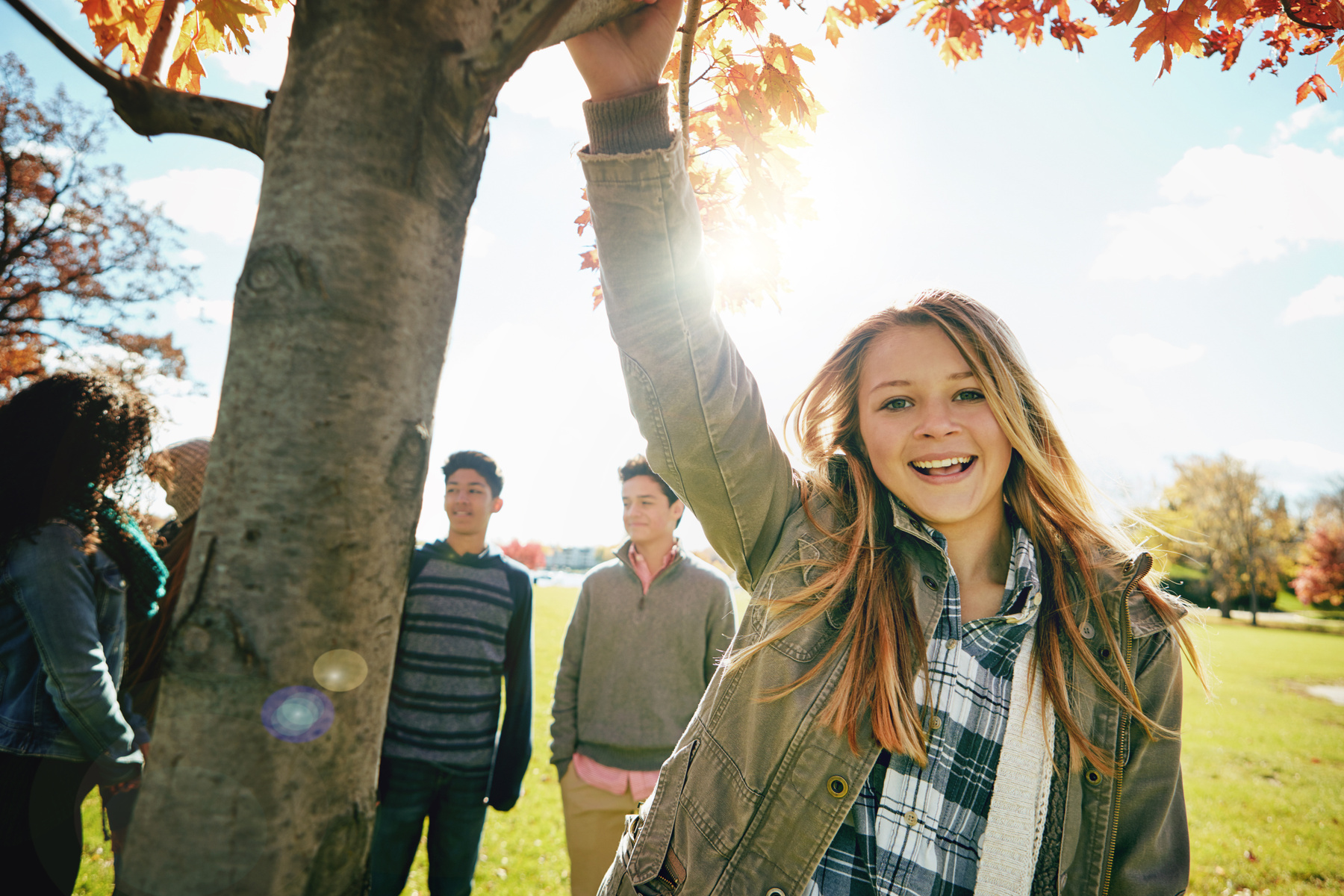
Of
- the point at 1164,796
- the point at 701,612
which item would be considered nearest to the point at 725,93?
the point at 1164,796

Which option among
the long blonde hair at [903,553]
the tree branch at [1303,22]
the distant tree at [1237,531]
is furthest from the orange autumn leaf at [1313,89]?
the distant tree at [1237,531]

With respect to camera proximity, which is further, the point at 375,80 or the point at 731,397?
the point at 731,397

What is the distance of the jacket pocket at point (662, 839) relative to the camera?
156 cm

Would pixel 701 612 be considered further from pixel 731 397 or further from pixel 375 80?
pixel 375 80

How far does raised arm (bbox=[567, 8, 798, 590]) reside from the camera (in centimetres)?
123

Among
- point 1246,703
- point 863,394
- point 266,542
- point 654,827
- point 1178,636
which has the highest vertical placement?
point 863,394

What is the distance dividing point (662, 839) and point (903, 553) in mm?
1064

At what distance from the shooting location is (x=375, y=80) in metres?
0.84

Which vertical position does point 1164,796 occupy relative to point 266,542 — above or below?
below

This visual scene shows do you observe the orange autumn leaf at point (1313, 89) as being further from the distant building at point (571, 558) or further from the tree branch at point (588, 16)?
the distant building at point (571, 558)

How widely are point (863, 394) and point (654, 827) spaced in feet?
4.67

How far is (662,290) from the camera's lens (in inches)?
51.5

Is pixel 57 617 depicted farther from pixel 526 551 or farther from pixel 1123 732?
pixel 526 551

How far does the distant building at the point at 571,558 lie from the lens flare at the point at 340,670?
125 meters
